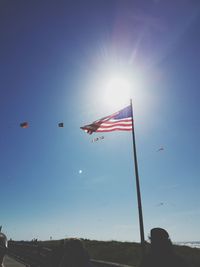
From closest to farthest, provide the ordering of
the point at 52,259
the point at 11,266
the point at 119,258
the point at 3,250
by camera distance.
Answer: the point at 52,259 < the point at 3,250 < the point at 11,266 < the point at 119,258

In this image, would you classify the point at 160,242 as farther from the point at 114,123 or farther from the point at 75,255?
the point at 114,123

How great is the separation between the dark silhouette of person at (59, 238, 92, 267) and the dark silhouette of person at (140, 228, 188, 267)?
835 mm

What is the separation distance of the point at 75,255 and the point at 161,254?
1152 millimetres

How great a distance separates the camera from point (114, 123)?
1794 cm

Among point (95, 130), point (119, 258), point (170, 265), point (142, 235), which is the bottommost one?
point (119, 258)

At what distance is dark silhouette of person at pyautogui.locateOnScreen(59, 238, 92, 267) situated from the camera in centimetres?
434

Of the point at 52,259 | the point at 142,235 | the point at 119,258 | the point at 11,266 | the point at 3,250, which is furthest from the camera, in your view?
the point at 119,258

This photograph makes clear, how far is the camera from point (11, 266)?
764 inches

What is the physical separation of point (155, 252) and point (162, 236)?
0.76ft

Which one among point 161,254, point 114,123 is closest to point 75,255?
point 161,254

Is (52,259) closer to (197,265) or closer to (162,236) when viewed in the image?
(162,236)

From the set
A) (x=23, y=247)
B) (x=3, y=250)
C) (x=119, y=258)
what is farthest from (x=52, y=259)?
(x=23, y=247)

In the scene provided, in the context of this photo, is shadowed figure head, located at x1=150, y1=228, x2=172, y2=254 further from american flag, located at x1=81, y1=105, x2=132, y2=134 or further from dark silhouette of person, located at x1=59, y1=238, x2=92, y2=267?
american flag, located at x1=81, y1=105, x2=132, y2=134

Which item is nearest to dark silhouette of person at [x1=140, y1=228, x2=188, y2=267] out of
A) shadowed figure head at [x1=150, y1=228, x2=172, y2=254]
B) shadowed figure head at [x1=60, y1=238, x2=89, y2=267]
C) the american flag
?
shadowed figure head at [x1=150, y1=228, x2=172, y2=254]
